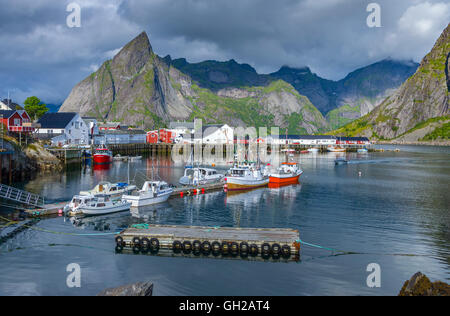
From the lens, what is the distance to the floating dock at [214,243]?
1193 inches

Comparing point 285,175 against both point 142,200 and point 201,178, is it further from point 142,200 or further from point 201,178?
point 142,200

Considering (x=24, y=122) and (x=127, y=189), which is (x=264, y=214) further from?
(x=24, y=122)

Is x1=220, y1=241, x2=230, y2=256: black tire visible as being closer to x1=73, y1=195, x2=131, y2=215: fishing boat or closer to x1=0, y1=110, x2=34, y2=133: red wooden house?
x1=73, y1=195, x2=131, y2=215: fishing boat

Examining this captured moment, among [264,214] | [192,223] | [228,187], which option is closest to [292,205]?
[264,214]

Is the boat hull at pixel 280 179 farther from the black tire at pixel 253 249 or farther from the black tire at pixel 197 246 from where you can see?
the black tire at pixel 197 246

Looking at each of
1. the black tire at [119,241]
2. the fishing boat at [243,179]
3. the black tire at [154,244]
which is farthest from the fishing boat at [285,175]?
the black tire at [119,241]

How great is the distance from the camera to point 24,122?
89.6 metres

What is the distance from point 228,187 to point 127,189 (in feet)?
63.3

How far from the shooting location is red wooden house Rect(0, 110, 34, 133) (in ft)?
269

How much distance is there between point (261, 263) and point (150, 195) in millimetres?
23949

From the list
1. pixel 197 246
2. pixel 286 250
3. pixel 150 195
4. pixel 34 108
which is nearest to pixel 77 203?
pixel 150 195

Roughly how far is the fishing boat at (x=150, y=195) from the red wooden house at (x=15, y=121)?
47676 mm

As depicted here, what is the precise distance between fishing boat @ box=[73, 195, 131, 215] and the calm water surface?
903mm

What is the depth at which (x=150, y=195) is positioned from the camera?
160 ft
